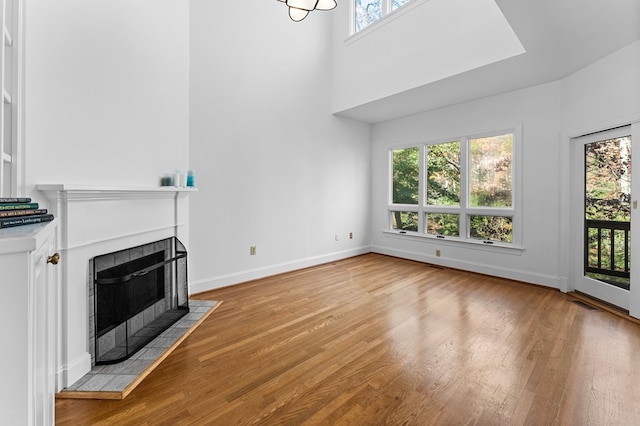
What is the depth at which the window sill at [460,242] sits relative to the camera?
159 inches

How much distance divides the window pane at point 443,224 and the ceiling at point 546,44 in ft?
5.99

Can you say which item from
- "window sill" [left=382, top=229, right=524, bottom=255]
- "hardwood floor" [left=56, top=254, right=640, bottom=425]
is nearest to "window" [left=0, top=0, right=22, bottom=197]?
"hardwood floor" [left=56, top=254, right=640, bottom=425]

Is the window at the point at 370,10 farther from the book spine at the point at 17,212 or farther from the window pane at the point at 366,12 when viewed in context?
the book spine at the point at 17,212

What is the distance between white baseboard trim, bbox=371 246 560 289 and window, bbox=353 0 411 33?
3.85m

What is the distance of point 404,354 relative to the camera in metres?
2.12

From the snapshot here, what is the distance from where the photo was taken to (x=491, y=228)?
14.1ft

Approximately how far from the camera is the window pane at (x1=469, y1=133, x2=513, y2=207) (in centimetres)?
413

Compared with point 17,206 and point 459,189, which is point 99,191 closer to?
point 17,206

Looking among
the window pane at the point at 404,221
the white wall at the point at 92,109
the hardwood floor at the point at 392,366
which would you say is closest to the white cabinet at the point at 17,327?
the hardwood floor at the point at 392,366

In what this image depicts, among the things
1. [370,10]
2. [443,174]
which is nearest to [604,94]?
[443,174]

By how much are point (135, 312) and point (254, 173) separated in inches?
85.3

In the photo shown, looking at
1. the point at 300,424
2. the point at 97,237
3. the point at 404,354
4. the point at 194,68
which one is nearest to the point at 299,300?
the point at 404,354

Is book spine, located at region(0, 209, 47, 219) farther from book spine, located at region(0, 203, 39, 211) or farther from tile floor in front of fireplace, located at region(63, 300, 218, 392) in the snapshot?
tile floor in front of fireplace, located at region(63, 300, 218, 392)

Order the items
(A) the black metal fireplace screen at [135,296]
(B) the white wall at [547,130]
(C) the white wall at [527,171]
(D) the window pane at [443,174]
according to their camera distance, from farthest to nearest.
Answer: (D) the window pane at [443,174] → (C) the white wall at [527,171] → (B) the white wall at [547,130] → (A) the black metal fireplace screen at [135,296]
